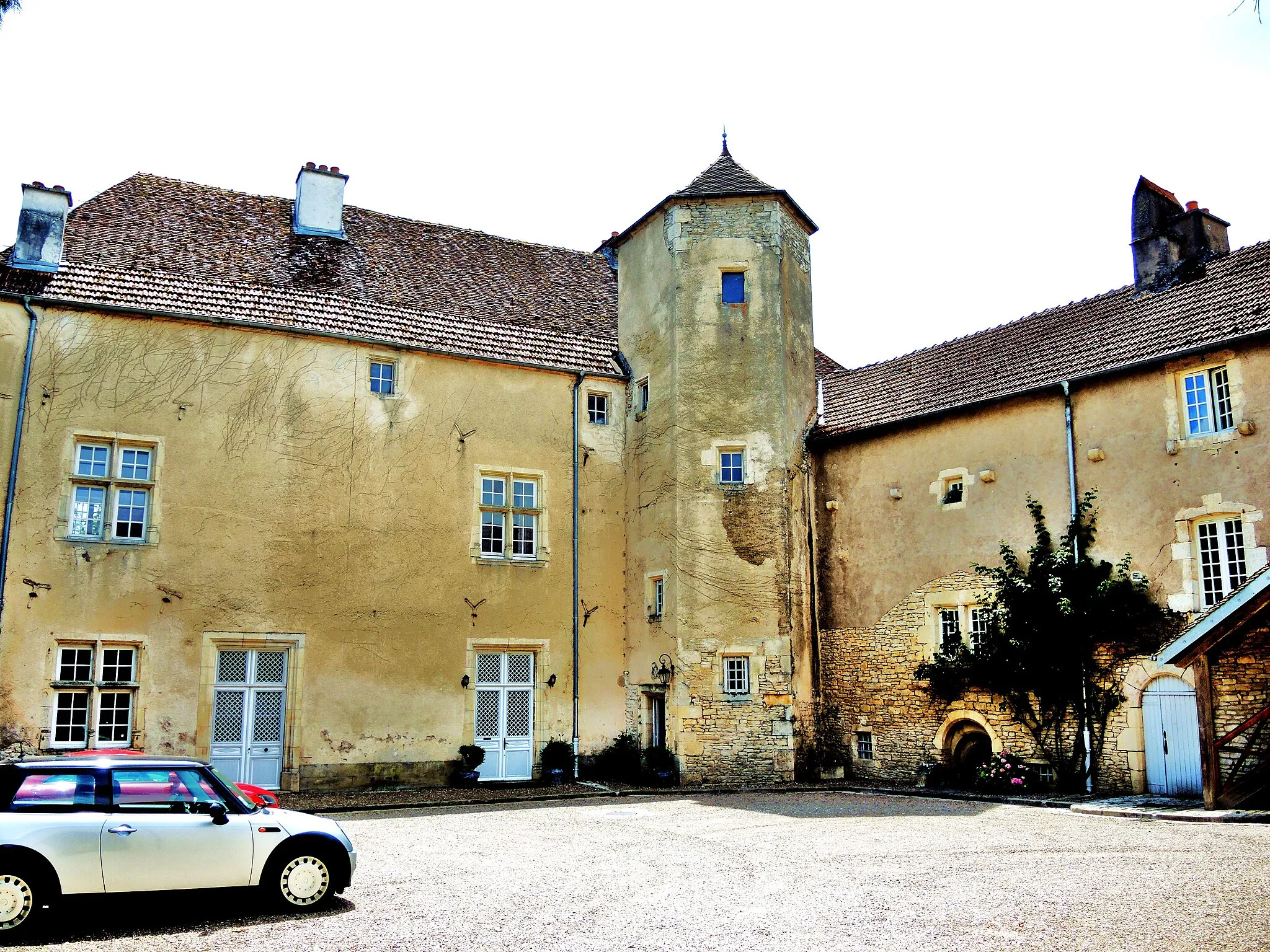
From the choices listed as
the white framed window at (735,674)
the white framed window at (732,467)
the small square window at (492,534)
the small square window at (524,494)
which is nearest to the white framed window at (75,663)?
the small square window at (492,534)

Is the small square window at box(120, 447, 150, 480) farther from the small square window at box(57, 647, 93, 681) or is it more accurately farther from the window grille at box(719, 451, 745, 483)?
the window grille at box(719, 451, 745, 483)

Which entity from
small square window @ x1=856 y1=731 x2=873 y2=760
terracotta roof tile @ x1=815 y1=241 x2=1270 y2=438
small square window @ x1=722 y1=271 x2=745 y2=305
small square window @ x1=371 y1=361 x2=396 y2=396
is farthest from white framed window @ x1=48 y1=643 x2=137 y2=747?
terracotta roof tile @ x1=815 y1=241 x2=1270 y2=438

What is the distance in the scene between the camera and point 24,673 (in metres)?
14.8

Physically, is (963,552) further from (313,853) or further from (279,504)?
(313,853)

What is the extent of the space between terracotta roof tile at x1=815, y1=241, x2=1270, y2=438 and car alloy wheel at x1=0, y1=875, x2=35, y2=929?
1441 cm

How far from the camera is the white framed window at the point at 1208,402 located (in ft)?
47.9

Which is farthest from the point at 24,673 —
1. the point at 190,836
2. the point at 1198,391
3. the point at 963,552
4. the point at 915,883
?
the point at 1198,391

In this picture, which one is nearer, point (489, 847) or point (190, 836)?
point (190, 836)

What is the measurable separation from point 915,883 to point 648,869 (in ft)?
7.66

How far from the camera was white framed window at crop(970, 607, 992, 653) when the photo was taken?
16641 mm

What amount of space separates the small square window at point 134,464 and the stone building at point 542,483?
7 centimetres

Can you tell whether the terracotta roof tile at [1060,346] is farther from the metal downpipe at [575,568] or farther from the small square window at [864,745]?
the small square window at [864,745]

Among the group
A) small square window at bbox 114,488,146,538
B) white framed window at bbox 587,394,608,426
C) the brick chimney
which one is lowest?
small square window at bbox 114,488,146,538

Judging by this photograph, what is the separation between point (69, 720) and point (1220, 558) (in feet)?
52.0
